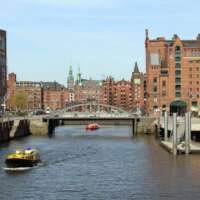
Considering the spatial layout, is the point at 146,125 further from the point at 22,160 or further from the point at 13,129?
the point at 22,160

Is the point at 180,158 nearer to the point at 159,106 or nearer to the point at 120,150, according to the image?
the point at 120,150

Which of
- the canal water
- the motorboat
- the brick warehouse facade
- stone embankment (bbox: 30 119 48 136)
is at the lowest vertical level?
the canal water

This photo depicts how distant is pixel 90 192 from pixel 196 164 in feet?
71.8

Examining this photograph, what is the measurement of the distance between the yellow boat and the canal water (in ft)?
4.65

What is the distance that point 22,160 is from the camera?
246 ft

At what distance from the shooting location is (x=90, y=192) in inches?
2180

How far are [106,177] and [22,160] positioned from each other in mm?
14576

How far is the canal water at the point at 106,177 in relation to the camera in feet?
178

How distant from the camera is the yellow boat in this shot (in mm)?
74125

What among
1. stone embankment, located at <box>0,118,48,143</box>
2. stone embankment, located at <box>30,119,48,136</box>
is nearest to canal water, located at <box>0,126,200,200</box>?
stone embankment, located at <box>0,118,48,143</box>

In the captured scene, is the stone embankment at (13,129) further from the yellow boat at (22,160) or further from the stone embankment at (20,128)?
the yellow boat at (22,160)

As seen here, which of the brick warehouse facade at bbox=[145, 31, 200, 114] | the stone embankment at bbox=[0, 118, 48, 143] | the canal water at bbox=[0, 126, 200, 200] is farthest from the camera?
the brick warehouse facade at bbox=[145, 31, 200, 114]

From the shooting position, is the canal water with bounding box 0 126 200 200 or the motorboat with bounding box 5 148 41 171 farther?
the motorboat with bounding box 5 148 41 171

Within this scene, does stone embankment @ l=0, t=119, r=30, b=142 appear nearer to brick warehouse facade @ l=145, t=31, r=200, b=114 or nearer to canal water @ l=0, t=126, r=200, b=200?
canal water @ l=0, t=126, r=200, b=200
